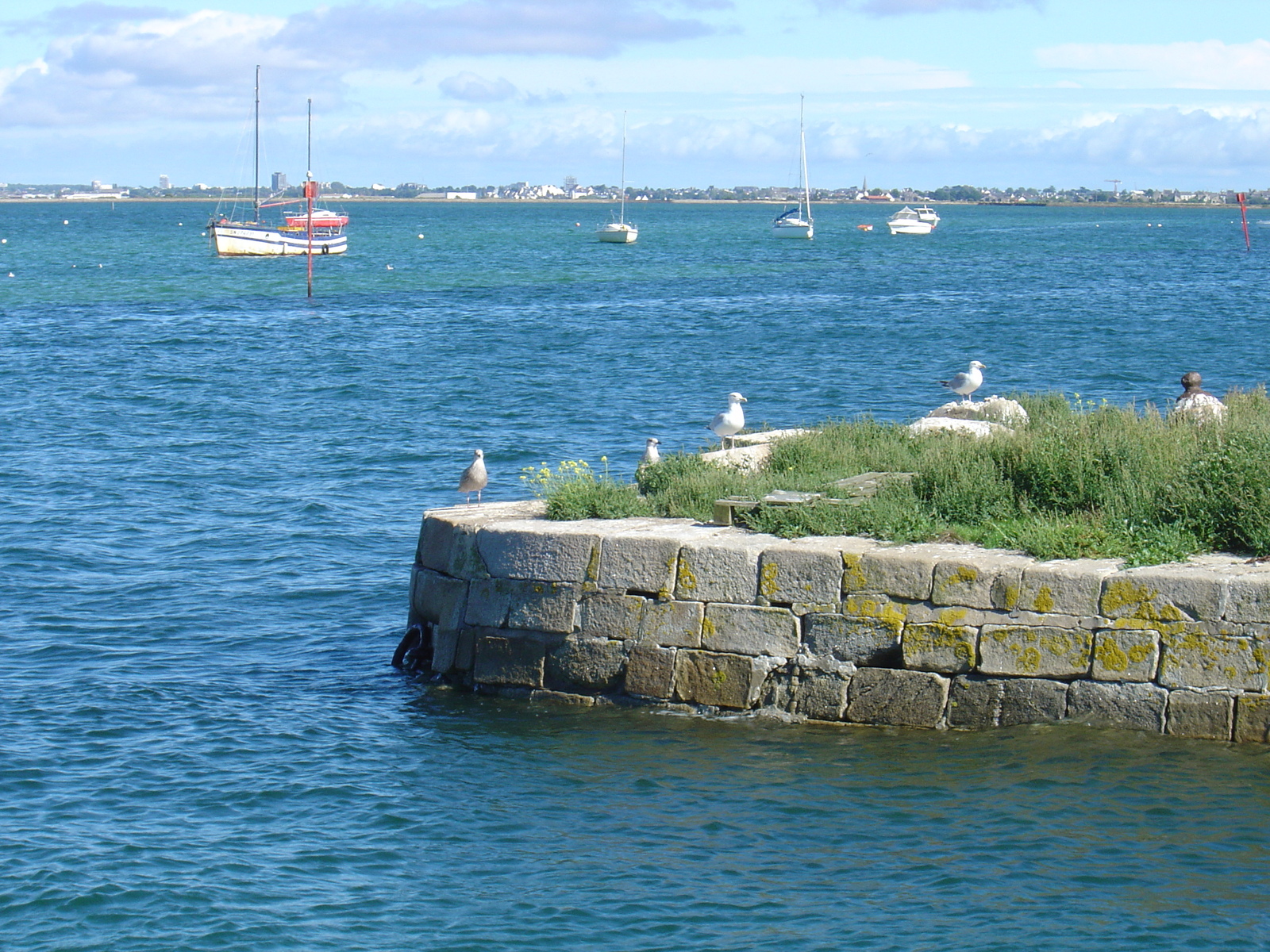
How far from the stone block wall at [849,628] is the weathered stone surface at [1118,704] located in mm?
11

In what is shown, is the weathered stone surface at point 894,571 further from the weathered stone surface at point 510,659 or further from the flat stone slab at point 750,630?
the weathered stone surface at point 510,659

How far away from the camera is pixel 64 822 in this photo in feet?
29.4

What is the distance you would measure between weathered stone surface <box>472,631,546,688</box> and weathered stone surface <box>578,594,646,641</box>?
0.47 metres

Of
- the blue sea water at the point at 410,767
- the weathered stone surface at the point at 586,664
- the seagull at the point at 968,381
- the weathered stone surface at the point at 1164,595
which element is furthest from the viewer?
the seagull at the point at 968,381

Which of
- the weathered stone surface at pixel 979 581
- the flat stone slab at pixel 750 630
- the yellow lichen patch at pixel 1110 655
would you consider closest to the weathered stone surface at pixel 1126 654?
the yellow lichen patch at pixel 1110 655


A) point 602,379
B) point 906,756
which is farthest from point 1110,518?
point 602,379

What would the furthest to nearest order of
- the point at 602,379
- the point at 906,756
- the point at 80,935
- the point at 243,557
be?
the point at 602,379 < the point at 243,557 < the point at 906,756 < the point at 80,935

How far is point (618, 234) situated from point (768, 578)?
88.8 metres

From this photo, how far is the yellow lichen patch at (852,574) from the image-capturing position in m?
9.84

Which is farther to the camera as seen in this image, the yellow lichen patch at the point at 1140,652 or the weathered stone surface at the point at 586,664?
the weathered stone surface at the point at 586,664

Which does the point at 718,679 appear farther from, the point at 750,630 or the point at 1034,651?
the point at 1034,651

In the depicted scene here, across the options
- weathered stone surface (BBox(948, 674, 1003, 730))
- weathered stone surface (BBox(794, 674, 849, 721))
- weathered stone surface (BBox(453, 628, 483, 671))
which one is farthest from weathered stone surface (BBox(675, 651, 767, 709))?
weathered stone surface (BBox(453, 628, 483, 671))

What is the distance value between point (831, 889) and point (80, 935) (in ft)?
13.6

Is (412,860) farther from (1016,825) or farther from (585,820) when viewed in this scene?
(1016,825)
